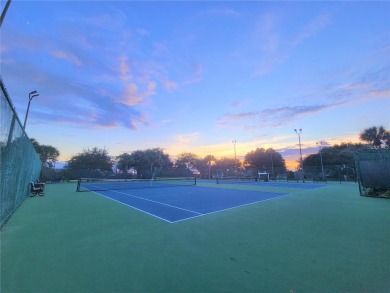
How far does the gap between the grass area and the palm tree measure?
125ft

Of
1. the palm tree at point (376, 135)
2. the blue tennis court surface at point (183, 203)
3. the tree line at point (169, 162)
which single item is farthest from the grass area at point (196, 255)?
the palm tree at point (376, 135)

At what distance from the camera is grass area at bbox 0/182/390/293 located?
2.29m

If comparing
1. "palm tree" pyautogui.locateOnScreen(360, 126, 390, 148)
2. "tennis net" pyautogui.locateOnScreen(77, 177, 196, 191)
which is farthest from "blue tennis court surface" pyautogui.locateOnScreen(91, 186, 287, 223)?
"palm tree" pyautogui.locateOnScreen(360, 126, 390, 148)

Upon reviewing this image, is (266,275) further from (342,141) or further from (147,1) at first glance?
(342,141)

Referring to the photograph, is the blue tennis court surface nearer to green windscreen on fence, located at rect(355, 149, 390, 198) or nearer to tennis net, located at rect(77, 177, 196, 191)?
tennis net, located at rect(77, 177, 196, 191)

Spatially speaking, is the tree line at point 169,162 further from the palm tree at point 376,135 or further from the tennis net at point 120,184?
the tennis net at point 120,184

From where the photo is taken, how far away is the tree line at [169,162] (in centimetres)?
3277

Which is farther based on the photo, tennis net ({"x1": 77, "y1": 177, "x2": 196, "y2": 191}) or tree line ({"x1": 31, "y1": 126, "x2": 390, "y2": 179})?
tree line ({"x1": 31, "y1": 126, "x2": 390, "y2": 179})

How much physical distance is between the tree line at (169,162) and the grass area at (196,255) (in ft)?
88.5

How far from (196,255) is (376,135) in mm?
43474

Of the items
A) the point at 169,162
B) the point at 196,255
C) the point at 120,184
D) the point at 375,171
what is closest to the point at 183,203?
the point at 196,255

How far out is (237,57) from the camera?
12984 mm

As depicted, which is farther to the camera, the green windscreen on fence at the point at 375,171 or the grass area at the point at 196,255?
the green windscreen on fence at the point at 375,171

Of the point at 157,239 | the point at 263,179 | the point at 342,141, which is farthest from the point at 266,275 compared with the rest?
the point at 342,141
